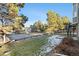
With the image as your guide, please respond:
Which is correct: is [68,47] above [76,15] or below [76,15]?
below

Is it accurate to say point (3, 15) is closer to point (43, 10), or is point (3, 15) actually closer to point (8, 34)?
point (8, 34)

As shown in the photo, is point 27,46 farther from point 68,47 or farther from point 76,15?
point 76,15

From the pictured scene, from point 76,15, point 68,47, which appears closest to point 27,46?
point 68,47

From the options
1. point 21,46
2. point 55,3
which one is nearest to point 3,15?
point 21,46

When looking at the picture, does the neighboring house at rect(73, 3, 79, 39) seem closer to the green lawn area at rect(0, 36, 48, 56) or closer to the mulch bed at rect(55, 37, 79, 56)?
the mulch bed at rect(55, 37, 79, 56)

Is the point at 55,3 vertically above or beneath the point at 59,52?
above

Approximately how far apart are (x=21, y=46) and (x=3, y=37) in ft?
0.79

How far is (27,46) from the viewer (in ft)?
11.0

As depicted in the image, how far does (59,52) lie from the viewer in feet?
11.0

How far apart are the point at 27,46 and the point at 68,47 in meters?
0.48

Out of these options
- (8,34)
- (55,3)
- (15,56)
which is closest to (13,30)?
(8,34)

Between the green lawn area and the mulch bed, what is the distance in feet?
0.62

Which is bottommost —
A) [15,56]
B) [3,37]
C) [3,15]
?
[15,56]

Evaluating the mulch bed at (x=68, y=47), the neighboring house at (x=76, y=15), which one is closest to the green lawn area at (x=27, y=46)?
the mulch bed at (x=68, y=47)
